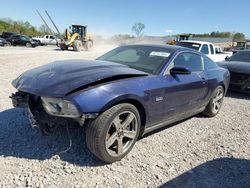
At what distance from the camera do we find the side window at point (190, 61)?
4109mm

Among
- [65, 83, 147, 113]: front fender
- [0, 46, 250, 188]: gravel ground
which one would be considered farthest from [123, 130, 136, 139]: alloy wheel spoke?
[65, 83, 147, 113]: front fender

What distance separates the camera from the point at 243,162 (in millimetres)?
3523

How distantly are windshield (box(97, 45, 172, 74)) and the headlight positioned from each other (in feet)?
4.61

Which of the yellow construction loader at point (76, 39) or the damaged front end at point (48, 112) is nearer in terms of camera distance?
the damaged front end at point (48, 112)

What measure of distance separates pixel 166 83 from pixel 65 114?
5.17 ft

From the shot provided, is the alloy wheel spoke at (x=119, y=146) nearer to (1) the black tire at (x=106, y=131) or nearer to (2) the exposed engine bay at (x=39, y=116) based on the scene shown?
(1) the black tire at (x=106, y=131)

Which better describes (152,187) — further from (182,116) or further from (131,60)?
(131,60)

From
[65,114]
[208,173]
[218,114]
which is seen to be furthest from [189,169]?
[218,114]

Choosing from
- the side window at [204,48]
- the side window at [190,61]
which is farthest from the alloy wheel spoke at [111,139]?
the side window at [204,48]

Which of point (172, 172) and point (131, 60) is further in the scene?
point (131, 60)

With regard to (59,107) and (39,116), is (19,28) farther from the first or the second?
(59,107)

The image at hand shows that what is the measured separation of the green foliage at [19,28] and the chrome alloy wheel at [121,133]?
182 feet

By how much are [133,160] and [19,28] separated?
6256 cm

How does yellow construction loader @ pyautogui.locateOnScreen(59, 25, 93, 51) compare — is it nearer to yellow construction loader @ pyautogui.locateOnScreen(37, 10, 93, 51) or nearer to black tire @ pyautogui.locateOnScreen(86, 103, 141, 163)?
yellow construction loader @ pyautogui.locateOnScreen(37, 10, 93, 51)
